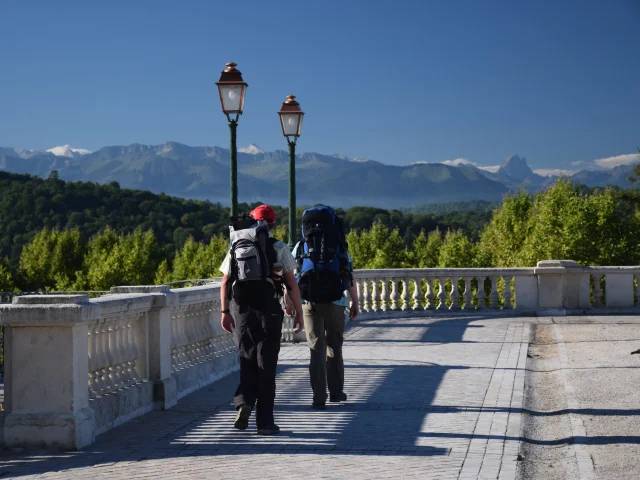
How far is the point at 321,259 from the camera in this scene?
Answer: 29.3 ft

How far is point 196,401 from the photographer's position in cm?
980

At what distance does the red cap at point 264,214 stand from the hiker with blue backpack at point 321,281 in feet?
2.24

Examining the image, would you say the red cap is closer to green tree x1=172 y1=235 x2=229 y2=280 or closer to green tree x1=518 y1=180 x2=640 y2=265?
green tree x1=518 y1=180 x2=640 y2=265

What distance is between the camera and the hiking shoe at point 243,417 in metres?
7.95

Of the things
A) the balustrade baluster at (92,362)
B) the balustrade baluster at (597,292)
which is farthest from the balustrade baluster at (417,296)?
the balustrade baluster at (92,362)

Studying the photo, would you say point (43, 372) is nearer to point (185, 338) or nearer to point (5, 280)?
point (185, 338)

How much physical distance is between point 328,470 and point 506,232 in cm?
8564

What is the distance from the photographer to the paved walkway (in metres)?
6.50

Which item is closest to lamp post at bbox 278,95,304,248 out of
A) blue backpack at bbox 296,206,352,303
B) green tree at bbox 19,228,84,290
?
blue backpack at bbox 296,206,352,303

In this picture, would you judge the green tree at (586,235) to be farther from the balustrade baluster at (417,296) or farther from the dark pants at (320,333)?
the dark pants at (320,333)

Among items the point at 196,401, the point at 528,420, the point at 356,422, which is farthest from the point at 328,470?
the point at 196,401

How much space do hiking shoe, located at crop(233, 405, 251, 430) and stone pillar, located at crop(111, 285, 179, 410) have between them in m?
1.54

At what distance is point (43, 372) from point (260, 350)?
1.81 metres

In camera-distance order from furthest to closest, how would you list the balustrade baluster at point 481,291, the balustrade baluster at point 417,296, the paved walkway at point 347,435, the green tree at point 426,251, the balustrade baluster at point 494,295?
the green tree at point 426,251 → the balustrade baluster at point 494,295 → the balustrade baluster at point 417,296 → the balustrade baluster at point 481,291 → the paved walkway at point 347,435
